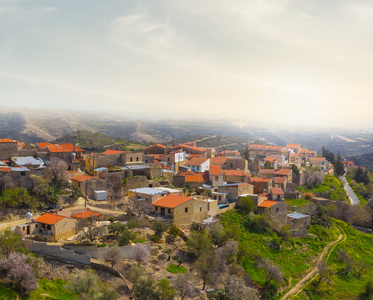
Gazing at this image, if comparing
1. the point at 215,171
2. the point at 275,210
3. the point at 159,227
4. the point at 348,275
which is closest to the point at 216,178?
the point at 215,171

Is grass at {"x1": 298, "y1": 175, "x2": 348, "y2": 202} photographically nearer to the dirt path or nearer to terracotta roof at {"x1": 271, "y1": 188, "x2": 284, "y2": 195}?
terracotta roof at {"x1": 271, "y1": 188, "x2": 284, "y2": 195}

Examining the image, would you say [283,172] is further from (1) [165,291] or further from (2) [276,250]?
(1) [165,291]

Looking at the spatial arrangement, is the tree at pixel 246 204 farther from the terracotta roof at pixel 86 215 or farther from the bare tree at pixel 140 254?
the terracotta roof at pixel 86 215

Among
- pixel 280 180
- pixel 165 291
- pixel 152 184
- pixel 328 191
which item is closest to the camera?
pixel 165 291

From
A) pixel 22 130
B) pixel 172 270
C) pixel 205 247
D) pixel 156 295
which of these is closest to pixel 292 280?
pixel 205 247

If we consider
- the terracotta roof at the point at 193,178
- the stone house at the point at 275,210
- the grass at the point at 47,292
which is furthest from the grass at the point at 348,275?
the grass at the point at 47,292
